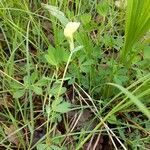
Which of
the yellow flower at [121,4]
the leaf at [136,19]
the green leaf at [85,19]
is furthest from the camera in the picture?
the yellow flower at [121,4]

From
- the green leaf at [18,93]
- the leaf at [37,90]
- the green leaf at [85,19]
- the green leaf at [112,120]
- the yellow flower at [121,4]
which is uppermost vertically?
the yellow flower at [121,4]

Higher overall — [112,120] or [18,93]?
[18,93]

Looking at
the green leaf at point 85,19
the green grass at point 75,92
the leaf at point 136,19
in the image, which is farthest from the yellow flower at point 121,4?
the leaf at point 136,19

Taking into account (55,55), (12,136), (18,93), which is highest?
(55,55)

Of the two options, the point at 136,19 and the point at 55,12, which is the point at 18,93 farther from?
the point at 136,19

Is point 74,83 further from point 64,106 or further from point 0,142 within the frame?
point 0,142

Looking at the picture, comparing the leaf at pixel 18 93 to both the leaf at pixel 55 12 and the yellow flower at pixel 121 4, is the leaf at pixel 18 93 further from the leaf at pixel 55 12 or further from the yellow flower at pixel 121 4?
the yellow flower at pixel 121 4

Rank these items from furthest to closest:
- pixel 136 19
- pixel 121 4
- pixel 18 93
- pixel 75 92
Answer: pixel 121 4, pixel 75 92, pixel 18 93, pixel 136 19

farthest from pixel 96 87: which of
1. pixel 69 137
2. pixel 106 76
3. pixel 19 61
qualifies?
pixel 19 61

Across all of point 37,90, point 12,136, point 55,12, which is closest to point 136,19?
point 55,12

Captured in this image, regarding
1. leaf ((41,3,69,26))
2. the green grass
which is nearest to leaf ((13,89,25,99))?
the green grass

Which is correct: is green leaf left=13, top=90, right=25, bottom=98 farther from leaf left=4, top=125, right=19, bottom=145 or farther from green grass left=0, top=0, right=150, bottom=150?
leaf left=4, top=125, right=19, bottom=145

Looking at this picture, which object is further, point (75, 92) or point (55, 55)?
point (75, 92)
